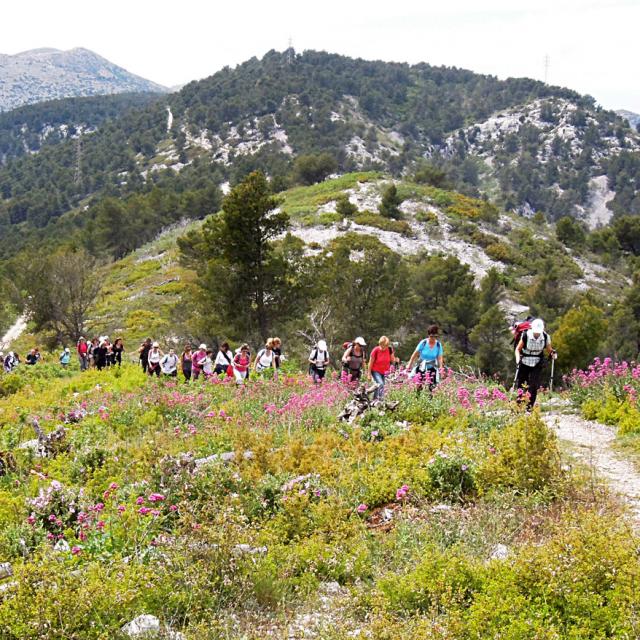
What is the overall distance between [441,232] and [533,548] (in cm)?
4460

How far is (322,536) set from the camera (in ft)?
16.0

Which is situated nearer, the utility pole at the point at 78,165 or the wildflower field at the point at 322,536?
the wildflower field at the point at 322,536

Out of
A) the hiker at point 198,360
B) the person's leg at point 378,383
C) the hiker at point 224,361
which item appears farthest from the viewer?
the hiker at point 198,360

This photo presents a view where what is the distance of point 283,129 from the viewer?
4953 inches

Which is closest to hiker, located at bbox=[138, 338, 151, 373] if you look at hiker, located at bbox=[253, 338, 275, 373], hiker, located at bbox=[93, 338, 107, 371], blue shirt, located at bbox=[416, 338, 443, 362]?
hiker, located at bbox=[93, 338, 107, 371]

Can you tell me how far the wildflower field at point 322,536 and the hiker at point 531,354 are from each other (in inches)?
32.2

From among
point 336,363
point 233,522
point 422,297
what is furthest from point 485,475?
point 422,297

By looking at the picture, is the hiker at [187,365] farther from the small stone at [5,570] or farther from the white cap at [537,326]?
the small stone at [5,570]

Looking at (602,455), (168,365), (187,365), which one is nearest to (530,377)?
(602,455)

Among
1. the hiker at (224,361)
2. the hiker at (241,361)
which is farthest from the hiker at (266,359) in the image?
the hiker at (224,361)

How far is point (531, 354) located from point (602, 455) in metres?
1.91

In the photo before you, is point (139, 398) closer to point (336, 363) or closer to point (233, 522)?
point (233, 522)

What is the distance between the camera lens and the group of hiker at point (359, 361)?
889cm

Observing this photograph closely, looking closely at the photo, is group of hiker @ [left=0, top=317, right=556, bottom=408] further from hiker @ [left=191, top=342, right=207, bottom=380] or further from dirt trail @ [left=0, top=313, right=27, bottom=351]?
dirt trail @ [left=0, top=313, right=27, bottom=351]
